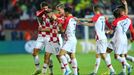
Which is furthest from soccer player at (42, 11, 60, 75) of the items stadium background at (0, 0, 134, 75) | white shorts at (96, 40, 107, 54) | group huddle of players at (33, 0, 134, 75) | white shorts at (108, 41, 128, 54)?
stadium background at (0, 0, 134, 75)

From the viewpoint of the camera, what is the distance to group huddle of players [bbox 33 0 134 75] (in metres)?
17.2

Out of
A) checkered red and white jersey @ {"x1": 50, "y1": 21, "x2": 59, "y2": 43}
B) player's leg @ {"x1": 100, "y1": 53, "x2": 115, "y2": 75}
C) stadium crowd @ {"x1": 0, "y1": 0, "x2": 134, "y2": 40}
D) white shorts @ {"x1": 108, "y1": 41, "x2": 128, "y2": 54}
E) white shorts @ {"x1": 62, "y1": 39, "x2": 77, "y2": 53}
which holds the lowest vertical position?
player's leg @ {"x1": 100, "y1": 53, "x2": 115, "y2": 75}

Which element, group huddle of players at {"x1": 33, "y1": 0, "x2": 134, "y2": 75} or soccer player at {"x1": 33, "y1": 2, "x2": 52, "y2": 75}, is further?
soccer player at {"x1": 33, "y1": 2, "x2": 52, "y2": 75}

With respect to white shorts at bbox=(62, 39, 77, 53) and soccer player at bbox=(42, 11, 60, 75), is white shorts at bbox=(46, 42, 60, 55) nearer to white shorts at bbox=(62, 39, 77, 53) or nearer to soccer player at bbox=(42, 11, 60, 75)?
soccer player at bbox=(42, 11, 60, 75)

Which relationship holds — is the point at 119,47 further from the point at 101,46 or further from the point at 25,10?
the point at 25,10

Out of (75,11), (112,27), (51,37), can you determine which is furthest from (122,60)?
(75,11)

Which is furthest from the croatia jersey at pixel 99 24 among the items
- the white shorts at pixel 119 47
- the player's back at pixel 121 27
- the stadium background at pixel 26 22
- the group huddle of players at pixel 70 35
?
the stadium background at pixel 26 22

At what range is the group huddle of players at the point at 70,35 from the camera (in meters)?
17.2

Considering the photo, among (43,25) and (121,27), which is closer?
(121,27)

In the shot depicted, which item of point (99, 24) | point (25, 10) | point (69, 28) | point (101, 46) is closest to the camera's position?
point (69, 28)

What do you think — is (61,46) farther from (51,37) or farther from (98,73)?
(98,73)

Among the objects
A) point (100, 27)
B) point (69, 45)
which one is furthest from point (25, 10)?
point (69, 45)

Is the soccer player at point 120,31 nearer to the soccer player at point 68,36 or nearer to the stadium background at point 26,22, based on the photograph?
the soccer player at point 68,36

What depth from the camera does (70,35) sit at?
17.3 metres
